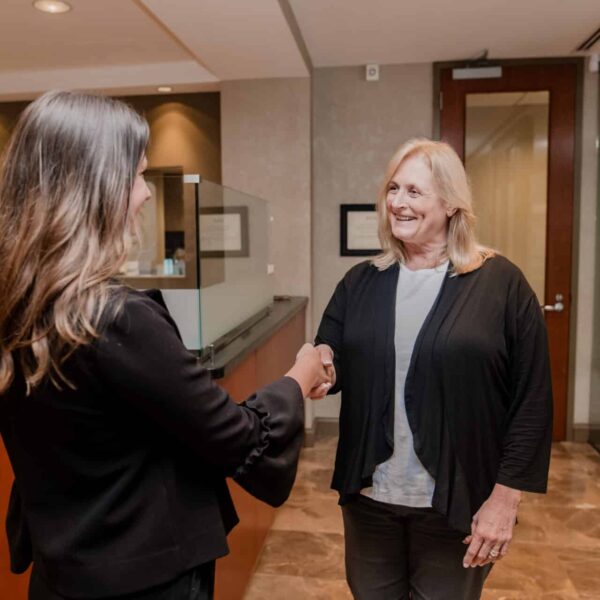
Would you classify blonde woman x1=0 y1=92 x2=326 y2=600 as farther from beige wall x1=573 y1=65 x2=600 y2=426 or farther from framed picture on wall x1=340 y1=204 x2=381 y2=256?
beige wall x1=573 y1=65 x2=600 y2=426

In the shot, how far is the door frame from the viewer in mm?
3893

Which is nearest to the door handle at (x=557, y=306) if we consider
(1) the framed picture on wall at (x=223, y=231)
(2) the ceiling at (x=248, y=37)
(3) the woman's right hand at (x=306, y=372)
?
(2) the ceiling at (x=248, y=37)

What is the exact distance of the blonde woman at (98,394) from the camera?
0.78 metres

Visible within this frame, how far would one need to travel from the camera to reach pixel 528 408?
136 centimetres

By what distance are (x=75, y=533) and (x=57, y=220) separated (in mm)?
446

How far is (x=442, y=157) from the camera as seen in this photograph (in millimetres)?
1477

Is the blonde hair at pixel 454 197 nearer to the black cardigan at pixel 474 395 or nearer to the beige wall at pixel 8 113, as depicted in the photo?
the black cardigan at pixel 474 395

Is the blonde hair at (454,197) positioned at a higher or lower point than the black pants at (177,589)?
higher

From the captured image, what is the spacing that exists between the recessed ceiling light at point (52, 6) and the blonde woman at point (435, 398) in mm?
2469

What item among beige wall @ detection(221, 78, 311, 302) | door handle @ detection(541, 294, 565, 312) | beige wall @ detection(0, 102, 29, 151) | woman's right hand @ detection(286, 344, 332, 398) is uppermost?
beige wall @ detection(0, 102, 29, 151)

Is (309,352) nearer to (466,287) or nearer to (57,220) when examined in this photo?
(466,287)

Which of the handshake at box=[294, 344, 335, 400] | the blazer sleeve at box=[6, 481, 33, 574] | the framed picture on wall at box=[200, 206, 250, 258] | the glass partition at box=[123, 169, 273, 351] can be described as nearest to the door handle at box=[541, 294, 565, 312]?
the glass partition at box=[123, 169, 273, 351]

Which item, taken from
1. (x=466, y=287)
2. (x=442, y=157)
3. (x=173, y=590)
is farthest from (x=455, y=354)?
(x=173, y=590)

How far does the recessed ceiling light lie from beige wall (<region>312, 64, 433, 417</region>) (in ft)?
5.34
